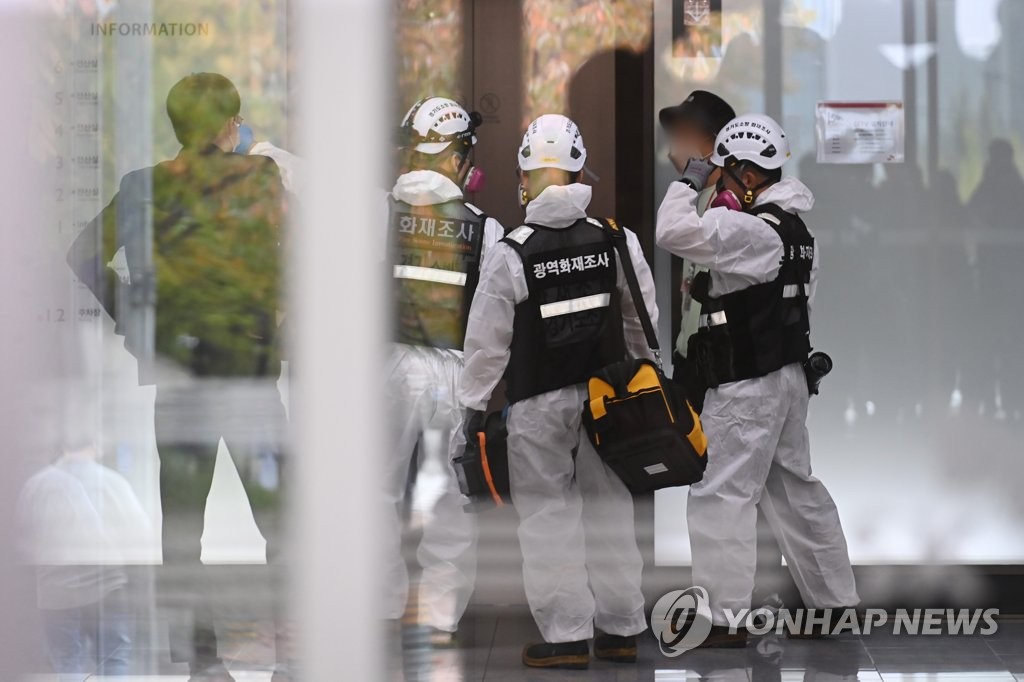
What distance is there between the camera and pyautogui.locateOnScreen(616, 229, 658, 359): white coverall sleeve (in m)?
3.96

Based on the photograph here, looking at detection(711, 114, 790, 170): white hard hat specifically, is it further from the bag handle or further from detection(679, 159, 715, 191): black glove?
the bag handle

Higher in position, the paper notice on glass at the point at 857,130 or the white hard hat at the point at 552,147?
the paper notice on glass at the point at 857,130

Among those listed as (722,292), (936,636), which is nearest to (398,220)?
(722,292)

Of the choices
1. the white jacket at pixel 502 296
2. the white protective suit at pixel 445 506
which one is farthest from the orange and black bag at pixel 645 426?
the white protective suit at pixel 445 506

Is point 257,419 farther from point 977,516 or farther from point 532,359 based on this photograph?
point 977,516

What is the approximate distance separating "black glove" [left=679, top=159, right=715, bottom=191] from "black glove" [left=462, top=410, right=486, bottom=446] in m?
0.91

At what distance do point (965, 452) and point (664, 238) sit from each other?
4.80 feet

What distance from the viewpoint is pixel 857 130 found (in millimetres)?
4625

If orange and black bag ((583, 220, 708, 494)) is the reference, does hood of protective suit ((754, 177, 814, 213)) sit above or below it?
above

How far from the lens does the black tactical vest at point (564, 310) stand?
386 cm

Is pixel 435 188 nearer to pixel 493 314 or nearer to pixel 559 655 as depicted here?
pixel 493 314

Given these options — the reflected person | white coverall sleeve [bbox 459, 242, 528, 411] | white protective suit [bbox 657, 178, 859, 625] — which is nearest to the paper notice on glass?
white protective suit [bbox 657, 178, 859, 625]

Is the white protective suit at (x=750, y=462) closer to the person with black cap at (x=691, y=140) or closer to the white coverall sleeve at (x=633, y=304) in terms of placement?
the white coverall sleeve at (x=633, y=304)

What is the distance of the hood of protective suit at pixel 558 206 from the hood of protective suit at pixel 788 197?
60cm
